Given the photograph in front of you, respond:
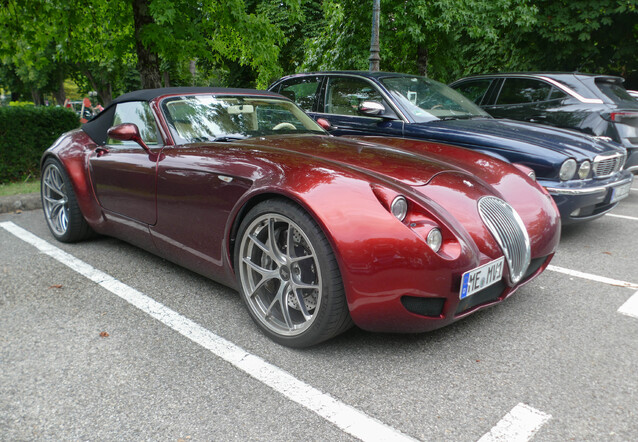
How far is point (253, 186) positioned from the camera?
2.65 m

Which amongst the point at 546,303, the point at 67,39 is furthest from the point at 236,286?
the point at 67,39

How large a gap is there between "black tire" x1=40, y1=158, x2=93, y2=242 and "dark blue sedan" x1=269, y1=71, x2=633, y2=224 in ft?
7.38

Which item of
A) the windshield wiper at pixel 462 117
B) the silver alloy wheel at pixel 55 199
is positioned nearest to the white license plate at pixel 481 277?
the windshield wiper at pixel 462 117

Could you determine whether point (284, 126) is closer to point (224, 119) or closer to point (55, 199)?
point (224, 119)

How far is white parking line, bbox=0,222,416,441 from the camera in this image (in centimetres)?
197

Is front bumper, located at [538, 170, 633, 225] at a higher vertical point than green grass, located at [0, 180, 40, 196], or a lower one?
higher

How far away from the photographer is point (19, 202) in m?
6.08

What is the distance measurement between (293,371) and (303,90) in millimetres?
4464

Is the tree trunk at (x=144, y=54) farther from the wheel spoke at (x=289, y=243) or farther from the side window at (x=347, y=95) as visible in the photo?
the wheel spoke at (x=289, y=243)

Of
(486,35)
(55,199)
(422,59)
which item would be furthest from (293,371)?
(486,35)

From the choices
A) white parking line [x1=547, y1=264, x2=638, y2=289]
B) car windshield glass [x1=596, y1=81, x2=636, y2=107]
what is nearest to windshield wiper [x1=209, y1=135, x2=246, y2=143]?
white parking line [x1=547, y1=264, x2=638, y2=289]

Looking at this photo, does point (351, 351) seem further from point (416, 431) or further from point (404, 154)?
point (404, 154)

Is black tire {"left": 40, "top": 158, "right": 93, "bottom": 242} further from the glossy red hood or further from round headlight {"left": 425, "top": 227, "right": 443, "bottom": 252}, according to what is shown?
round headlight {"left": 425, "top": 227, "right": 443, "bottom": 252}

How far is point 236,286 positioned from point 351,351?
77cm
